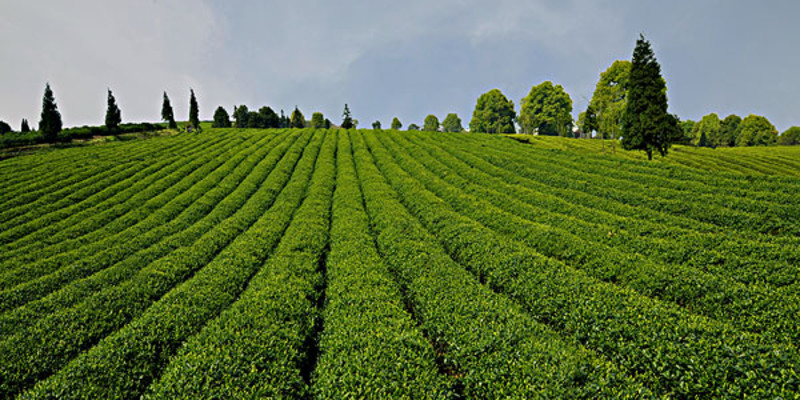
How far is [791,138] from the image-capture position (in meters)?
95.0

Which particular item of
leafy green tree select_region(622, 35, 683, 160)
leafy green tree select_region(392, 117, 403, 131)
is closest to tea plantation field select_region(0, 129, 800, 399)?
leafy green tree select_region(622, 35, 683, 160)

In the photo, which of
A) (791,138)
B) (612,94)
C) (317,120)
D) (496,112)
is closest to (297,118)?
(317,120)

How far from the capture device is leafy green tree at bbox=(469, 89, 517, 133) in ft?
308

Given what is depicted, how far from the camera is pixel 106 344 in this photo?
7.60m

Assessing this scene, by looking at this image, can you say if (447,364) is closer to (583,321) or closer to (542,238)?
(583,321)

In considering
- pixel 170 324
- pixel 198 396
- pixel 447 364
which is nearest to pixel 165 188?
pixel 170 324

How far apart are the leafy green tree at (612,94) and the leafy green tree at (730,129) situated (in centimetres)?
7775

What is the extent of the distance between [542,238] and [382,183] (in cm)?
1515

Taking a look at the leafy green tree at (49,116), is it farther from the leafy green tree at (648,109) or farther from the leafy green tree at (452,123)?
the leafy green tree at (452,123)

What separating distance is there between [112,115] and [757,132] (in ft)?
538

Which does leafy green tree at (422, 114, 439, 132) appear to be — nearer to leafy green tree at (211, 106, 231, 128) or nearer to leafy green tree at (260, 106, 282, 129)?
leafy green tree at (260, 106, 282, 129)

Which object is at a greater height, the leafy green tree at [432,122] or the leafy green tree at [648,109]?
the leafy green tree at [432,122]

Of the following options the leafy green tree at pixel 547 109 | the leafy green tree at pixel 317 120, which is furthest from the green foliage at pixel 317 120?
the leafy green tree at pixel 547 109

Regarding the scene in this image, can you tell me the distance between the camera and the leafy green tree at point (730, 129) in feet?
291
